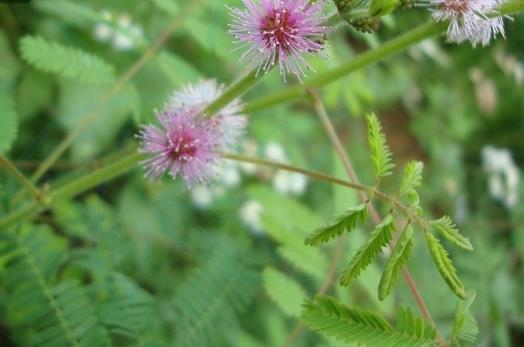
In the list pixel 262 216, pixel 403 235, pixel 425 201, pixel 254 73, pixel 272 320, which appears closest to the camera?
pixel 403 235

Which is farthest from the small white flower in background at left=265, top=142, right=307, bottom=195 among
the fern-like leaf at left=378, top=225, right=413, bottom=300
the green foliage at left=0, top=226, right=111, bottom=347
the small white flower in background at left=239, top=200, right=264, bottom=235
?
the fern-like leaf at left=378, top=225, right=413, bottom=300

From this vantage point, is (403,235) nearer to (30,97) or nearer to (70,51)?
(70,51)

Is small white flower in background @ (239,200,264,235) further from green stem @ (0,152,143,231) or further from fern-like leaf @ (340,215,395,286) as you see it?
fern-like leaf @ (340,215,395,286)

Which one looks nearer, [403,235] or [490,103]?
[403,235]

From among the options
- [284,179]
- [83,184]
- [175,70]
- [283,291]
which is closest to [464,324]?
[283,291]

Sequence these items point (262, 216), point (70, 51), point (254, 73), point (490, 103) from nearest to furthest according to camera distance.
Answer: point (254, 73) → point (70, 51) → point (262, 216) → point (490, 103)

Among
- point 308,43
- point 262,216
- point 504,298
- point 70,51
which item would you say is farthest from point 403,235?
point 504,298
